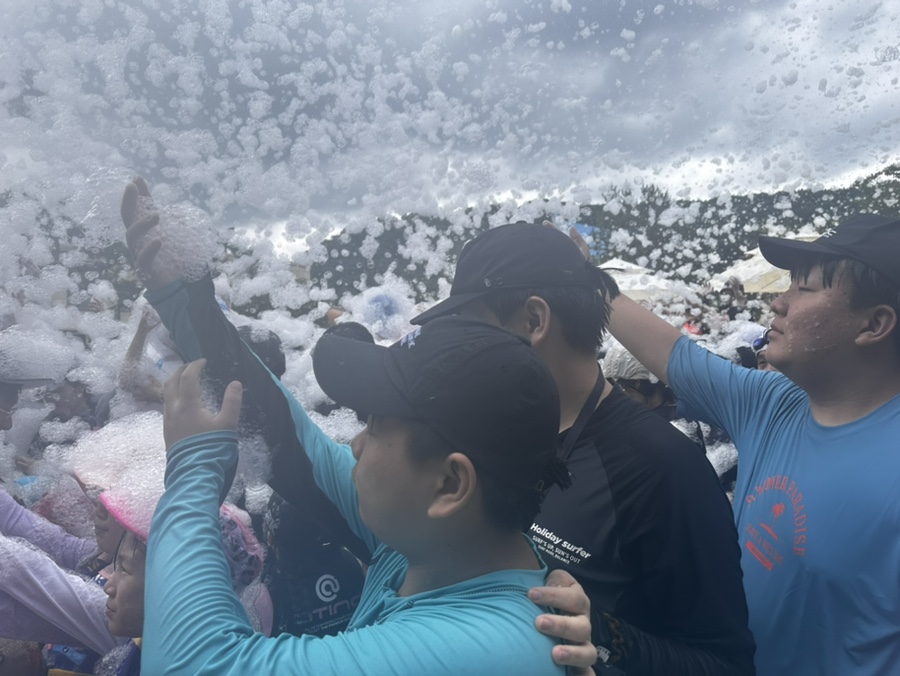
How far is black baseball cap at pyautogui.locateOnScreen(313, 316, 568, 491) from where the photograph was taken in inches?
35.3

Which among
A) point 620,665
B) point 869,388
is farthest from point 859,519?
point 620,665

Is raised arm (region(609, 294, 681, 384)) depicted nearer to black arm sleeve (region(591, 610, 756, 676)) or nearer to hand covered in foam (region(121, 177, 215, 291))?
black arm sleeve (region(591, 610, 756, 676))

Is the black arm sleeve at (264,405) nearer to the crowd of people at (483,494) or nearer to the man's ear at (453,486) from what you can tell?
the crowd of people at (483,494)

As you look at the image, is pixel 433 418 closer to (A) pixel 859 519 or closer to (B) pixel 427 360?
(B) pixel 427 360

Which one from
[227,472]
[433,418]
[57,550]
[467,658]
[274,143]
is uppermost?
[274,143]

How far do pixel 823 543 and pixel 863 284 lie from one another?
657 mm

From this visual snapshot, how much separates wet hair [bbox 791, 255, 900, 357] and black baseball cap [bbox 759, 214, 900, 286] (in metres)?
0.01

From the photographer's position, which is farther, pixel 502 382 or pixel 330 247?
pixel 330 247

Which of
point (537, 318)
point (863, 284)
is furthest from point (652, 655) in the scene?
point (863, 284)

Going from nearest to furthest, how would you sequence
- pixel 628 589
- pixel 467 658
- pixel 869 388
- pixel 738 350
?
pixel 467 658, pixel 628 589, pixel 869 388, pixel 738 350

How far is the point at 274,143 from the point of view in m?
2.05

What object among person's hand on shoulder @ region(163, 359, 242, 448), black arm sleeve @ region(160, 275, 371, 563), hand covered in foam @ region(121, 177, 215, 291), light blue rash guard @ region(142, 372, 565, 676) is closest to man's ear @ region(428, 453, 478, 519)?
light blue rash guard @ region(142, 372, 565, 676)

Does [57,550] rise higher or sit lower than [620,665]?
lower

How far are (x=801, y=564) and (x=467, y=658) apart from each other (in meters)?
1.04
